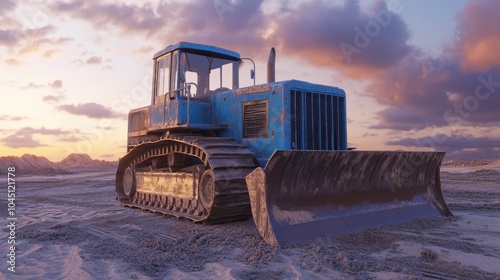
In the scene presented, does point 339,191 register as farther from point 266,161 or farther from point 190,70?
point 190,70

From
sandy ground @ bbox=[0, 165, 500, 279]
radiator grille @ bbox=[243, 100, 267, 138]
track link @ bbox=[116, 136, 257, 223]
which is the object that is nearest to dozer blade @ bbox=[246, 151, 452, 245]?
sandy ground @ bbox=[0, 165, 500, 279]

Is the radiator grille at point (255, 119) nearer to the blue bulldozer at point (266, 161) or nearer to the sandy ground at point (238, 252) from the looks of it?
the blue bulldozer at point (266, 161)

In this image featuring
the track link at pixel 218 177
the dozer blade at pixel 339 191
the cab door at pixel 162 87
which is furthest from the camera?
the cab door at pixel 162 87

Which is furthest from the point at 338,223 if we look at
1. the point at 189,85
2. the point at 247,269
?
the point at 189,85

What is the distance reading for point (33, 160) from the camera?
133 ft

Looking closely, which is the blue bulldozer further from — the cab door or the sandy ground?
the sandy ground

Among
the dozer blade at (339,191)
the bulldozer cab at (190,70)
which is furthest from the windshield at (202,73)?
the dozer blade at (339,191)

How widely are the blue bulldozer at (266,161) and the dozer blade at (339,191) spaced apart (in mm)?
19

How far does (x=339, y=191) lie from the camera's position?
257 inches

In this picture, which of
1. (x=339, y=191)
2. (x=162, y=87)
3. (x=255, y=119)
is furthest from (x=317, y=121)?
(x=162, y=87)

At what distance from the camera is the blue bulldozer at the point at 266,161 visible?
19.0ft

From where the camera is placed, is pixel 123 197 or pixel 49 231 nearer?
pixel 49 231

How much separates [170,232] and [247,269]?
250 cm

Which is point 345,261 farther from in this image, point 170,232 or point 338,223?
point 170,232
